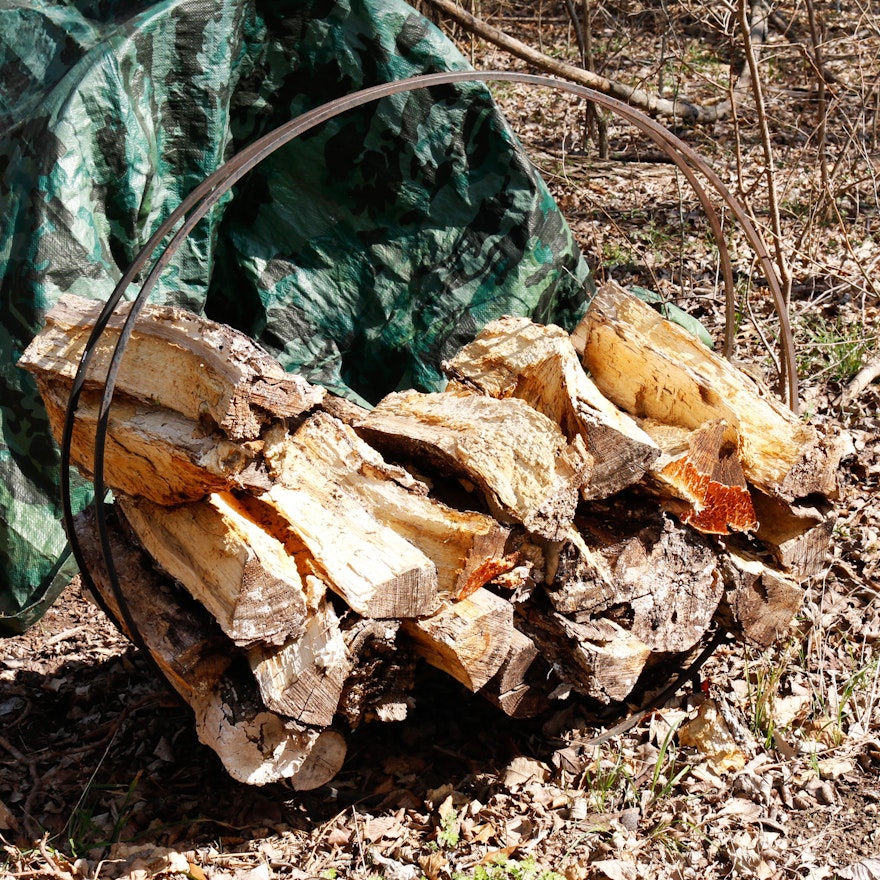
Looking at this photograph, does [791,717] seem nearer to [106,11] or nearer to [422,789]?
→ [422,789]

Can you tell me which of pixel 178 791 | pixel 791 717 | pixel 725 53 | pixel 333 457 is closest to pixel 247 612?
pixel 333 457

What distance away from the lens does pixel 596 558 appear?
7.87ft

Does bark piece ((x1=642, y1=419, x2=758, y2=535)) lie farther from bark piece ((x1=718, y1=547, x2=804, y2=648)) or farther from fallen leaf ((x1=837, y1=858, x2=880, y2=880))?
fallen leaf ((x1=837, y1=858, x2=880, y2=880))

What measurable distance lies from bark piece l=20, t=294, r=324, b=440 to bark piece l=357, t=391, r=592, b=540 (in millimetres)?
407

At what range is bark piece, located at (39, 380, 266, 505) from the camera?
1948 mm

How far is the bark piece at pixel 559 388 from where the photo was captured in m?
2.32

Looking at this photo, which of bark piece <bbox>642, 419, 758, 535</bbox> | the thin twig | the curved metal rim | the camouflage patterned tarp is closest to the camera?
the curved metal rim

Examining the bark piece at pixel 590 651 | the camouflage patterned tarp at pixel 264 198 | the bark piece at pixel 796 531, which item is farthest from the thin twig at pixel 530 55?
the bark piece at pixel 590 651

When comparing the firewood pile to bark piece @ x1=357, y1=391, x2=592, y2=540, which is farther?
bark piece @ x1=357, y1=391, x2=592, y2=540

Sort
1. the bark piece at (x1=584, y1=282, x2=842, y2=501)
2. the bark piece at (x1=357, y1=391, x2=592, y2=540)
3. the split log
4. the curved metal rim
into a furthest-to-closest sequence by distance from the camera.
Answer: the bark piece at (x1=584, y1=282, x2=842, y2=501)
the bark piece at (x1=357, y1=391, x2=592, y2=540)
the split log
the curved metal rim

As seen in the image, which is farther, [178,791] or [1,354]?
[1,354]

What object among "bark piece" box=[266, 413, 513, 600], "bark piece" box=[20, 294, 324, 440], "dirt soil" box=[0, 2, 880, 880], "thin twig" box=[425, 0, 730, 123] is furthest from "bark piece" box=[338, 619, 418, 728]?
"thin twig" box=[425, 0, 730, 123]

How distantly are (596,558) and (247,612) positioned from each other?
85 centimetres

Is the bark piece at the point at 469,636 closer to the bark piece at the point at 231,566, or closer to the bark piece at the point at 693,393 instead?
the bark piece at the point at 231,566
